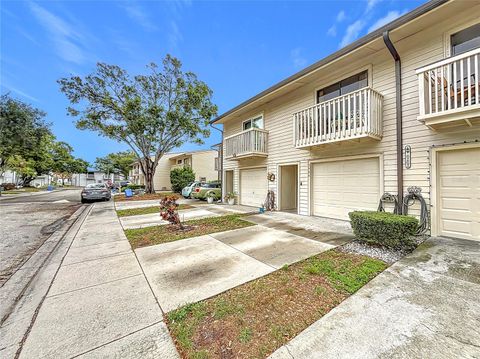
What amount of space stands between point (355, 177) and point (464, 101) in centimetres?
299

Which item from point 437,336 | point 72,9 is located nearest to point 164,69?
point 72,9

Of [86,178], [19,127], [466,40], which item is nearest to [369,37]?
[466,40]

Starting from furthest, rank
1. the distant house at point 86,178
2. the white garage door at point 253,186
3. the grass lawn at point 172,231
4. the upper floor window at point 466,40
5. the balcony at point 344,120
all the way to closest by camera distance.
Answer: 1. the distant house at point 86,178
2. the white garage door at point 253,186
3. the balcony at point 344,120
4. the grass lawn at point 172,231
5. the upper floor window at point 466,40

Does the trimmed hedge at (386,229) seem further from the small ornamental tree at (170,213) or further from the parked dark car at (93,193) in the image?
the parked dark car at (93,193)

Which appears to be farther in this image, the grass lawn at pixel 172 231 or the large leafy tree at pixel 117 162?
the large leafy tree at pixel 117 162

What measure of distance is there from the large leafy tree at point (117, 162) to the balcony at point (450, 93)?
42.3 meters

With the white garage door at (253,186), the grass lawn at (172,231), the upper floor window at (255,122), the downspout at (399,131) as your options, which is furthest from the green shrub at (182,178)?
the downspout at (399,131)

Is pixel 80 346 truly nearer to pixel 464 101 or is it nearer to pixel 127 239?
pixel 127 239

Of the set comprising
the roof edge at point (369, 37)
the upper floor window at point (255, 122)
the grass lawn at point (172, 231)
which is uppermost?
the roof edge at point (369, 37)

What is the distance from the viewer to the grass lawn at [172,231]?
4918 millimetres

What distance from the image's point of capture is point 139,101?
1565 cm

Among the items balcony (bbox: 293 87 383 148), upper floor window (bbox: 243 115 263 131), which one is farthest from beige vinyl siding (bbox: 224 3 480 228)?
upper floor window (bbox: 243 115 263 131)

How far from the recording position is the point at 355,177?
644 centimetres

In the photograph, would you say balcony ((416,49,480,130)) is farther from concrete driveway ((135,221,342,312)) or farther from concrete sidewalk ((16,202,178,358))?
concrete sidewalk ((16,202,178,358))
